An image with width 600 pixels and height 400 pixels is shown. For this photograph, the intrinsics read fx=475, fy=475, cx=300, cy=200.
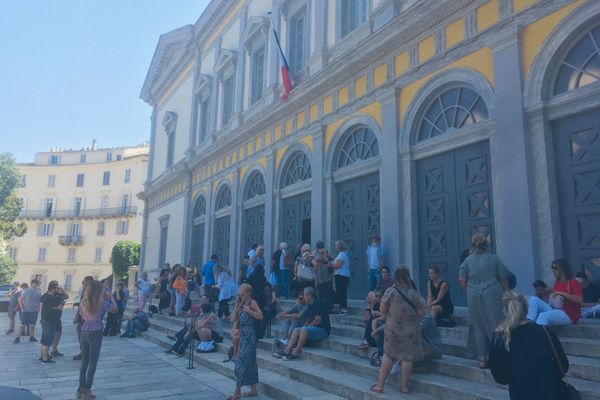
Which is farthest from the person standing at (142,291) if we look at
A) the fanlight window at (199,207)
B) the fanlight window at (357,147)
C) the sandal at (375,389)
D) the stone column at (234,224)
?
the sandal at (375,389)

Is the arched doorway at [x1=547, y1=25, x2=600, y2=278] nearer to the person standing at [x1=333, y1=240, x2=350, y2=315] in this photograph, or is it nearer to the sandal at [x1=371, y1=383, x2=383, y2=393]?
the sandal at [x1=371, y1=383, x2=383, y2=393]

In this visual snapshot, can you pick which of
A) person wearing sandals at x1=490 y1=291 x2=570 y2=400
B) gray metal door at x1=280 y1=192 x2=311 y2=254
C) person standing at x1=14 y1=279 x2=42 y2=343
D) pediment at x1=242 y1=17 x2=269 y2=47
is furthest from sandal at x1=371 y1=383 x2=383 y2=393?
pediment at x1=242 y1=17 x2=269 y2=47

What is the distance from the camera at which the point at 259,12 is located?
55.9 feet

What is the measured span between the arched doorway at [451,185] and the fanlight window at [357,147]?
149 centimetres

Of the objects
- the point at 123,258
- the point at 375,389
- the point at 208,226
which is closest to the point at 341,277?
the point at 375,389

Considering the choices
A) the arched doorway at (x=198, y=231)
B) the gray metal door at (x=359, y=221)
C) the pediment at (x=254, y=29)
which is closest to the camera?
A: the gray metal door at (x=359, y=221)

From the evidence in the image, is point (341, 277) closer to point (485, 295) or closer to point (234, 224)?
point (485, 295)

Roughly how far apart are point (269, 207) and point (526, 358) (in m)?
11.6

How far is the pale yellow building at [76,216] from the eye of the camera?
47688mm

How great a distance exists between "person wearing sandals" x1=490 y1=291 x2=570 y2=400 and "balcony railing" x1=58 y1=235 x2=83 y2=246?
50477 millimetres

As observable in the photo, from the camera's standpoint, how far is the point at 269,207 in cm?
1453

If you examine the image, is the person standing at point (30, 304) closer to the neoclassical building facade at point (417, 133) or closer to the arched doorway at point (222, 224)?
the neoclassical building facade at point (417, 133)

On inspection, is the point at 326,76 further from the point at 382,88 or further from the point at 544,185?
the point at 544,185

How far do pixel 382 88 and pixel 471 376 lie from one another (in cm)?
666
